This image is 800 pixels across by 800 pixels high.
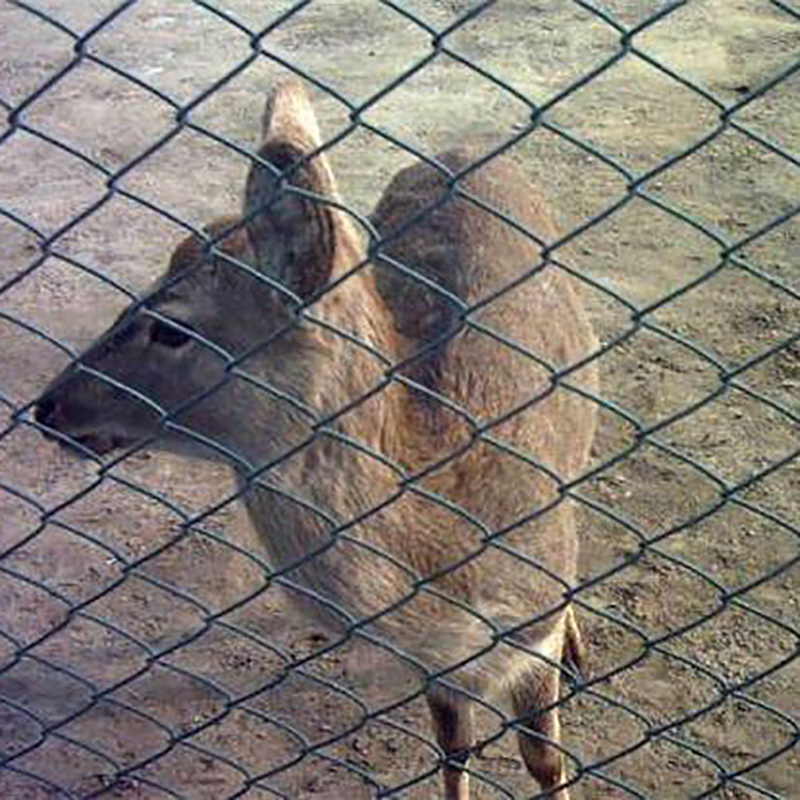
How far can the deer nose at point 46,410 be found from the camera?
10.3ft

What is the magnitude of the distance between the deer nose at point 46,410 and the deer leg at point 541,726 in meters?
1.12

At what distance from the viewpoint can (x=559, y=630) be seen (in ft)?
11.4

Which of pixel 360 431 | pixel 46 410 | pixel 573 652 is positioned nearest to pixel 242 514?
pixel 573 652

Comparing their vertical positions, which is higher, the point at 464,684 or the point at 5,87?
the point at 464,684

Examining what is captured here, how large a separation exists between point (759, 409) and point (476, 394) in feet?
6.00

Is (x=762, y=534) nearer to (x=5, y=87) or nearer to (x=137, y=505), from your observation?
(x=137, y=505)

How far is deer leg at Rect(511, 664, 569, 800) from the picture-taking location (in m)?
3.46

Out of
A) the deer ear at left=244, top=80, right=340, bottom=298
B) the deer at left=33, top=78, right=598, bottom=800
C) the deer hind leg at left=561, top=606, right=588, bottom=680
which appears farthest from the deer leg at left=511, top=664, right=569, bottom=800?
the deer ear at left=244, top=80, right=340, bottom=298

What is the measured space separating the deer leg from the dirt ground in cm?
10

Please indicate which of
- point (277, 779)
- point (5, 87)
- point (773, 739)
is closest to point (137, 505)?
point (277, 779)

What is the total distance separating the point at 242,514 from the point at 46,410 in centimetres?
155

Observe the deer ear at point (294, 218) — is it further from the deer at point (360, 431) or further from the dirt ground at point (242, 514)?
the dirt ground at point (242, 514)

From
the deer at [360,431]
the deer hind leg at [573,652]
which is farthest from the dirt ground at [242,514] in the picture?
the deer at [360,431]

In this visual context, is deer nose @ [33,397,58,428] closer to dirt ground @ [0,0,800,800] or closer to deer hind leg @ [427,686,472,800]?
dirt ground @ [0,0,800,800]
